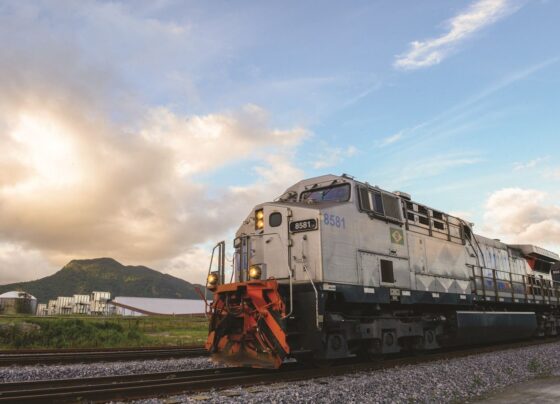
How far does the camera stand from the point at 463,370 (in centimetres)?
881

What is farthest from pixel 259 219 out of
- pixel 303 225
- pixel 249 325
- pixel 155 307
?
pixel 155 307

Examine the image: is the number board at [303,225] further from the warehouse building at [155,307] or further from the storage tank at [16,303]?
the warehouse building at [155,307]

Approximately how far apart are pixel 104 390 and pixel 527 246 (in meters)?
18.2

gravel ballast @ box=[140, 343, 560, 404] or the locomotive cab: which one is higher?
the locomotive cab

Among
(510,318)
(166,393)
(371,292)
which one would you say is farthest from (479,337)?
(166,393)

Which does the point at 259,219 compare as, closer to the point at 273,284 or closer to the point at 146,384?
the point at 273,284

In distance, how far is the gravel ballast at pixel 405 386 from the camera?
6113 mm

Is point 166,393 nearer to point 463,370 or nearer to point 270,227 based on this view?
point 270,227

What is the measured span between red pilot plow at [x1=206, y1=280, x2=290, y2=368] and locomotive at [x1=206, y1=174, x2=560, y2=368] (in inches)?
0.7

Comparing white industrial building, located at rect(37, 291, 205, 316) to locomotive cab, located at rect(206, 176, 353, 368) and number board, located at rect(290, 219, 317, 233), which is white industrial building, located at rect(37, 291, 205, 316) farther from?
number board, located at rect(290, 219, 317, 233)

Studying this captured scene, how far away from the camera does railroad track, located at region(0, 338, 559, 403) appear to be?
5.85 metres

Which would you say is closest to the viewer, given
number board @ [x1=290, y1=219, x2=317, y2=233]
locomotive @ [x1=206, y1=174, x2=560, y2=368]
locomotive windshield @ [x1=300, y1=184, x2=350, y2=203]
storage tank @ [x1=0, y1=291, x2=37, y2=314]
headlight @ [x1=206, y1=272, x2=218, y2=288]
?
A: locomotive @ [x1=206, y1=174, x2=560, y2=368]

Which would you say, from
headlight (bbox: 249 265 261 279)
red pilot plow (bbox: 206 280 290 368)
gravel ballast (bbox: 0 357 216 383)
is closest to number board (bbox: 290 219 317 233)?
headlight (bbox: 249 265 261 279)

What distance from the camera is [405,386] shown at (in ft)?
23.5
